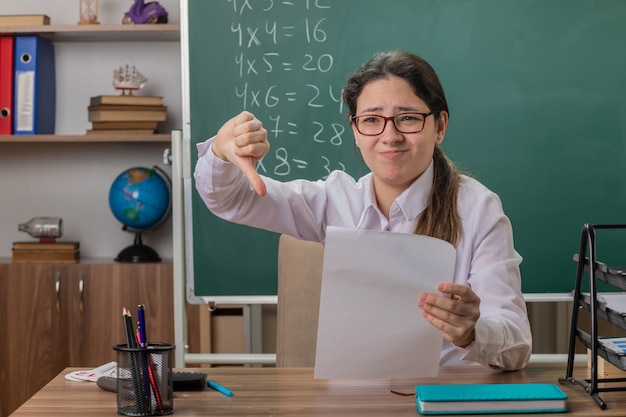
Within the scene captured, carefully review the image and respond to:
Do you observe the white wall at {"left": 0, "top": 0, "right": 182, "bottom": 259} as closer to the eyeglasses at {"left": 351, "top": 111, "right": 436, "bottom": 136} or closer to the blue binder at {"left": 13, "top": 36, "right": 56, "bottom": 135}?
the blue binder at {"left": 13, "top": 36, "right": 56, "bottom": 135}

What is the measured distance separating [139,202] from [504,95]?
1329 millimetres

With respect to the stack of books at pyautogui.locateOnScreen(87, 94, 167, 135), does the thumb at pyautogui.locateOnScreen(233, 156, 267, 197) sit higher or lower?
lower

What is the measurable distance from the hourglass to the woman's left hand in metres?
2.24

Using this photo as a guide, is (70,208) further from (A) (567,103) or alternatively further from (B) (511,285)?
(B) (511,285)

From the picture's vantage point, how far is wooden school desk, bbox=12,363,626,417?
1186 millimetres

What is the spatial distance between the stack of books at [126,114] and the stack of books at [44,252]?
0.42 meters

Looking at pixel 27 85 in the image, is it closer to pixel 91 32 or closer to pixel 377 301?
pixel 91 32

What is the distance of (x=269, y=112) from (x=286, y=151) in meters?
0.13

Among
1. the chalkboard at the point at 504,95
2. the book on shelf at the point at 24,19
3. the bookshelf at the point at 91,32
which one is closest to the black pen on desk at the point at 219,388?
the chalkboard at the point at 504,95

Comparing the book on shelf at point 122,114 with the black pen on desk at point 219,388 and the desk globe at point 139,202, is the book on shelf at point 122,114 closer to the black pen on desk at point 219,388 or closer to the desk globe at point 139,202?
the desk globe at point 139,202

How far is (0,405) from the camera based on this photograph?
3.04 meters

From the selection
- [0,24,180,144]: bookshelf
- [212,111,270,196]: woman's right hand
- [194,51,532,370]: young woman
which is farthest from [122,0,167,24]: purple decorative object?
[212,111,270,196]: woman's right hand

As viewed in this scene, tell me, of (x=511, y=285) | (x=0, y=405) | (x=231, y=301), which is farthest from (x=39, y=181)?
(x=511, y=285)

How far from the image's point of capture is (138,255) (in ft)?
10.1
